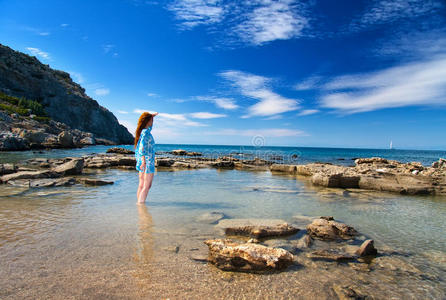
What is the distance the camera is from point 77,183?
36.2ft

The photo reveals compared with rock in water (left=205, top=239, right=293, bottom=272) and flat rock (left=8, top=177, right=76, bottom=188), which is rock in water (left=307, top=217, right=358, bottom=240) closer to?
rock in water (left=205, top=239, right=293, bottom=272)

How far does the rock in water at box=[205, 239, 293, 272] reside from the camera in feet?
11.3

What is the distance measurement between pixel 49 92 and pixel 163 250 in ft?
348

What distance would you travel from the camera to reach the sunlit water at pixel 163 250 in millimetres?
2932

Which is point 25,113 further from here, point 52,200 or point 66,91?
point 52,200

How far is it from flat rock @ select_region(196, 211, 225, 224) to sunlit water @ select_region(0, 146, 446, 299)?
0.76 ft

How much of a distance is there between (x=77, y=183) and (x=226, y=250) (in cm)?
1022

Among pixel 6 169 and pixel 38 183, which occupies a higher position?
pixel 6 169

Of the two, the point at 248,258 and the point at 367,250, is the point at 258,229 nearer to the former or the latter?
the point at 248,258

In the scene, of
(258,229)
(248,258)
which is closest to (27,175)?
(258,229)

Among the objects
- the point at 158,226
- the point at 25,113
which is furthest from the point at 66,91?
the point at 158,226

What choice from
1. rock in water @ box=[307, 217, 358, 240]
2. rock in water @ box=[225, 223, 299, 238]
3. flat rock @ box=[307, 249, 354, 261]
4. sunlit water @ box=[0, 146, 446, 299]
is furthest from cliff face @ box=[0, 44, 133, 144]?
flat rock @ box=[307, 249, 354, 261]

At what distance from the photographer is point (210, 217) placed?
6.25 meters

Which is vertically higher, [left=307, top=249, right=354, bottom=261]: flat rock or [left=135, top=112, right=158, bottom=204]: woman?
[left=135, top=112, right=158, bottom=204]: woman
